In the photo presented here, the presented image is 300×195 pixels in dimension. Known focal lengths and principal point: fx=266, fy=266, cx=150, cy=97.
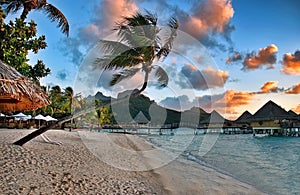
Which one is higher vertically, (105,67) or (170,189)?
(105,67)

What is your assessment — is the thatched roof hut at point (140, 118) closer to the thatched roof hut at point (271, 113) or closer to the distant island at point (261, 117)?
the distant island at point (261, 117)

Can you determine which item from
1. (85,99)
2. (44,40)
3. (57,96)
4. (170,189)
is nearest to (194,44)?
(170,189)

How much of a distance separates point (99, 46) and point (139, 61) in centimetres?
128

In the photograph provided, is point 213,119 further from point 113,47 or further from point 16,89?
point 16,89

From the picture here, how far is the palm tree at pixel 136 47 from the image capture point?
24.3 ft

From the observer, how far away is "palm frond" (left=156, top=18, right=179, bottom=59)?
787cm

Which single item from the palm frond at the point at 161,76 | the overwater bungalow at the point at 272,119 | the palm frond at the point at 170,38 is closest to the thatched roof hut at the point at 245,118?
the overwater bungalow at the point at 272,119

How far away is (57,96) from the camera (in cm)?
3506

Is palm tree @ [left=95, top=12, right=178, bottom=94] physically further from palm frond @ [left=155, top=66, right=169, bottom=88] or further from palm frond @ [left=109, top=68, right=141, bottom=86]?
palm frond @ [left=155, top=66, right=169, bottom=88]

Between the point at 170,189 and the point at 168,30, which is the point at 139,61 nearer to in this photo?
the point at 168,30

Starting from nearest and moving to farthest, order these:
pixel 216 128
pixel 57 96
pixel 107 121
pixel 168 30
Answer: pixel 168 30 → pixel 57 96 → pixel 107 121 → pixel 216 128

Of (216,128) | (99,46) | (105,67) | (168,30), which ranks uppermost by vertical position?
(168,30)

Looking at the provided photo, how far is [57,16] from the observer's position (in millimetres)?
10625

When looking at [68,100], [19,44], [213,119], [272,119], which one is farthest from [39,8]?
[213,119]
